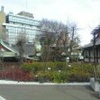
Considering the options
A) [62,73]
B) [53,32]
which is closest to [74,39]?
[53,32]

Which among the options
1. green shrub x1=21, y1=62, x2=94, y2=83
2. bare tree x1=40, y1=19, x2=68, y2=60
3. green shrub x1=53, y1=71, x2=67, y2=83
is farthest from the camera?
bare tree x1=40, y1=19, x2=68, y2=60

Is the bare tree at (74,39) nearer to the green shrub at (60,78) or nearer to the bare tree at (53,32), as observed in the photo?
the bare tree at (53,32)

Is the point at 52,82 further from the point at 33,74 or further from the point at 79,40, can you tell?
the point at 79,40

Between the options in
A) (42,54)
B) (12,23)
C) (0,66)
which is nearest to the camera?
(0,66)

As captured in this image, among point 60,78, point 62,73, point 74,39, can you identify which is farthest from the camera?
point 74,39

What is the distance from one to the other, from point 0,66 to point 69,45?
3212 centimetres

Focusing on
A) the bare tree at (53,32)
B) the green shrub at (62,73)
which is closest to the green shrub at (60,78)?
the green shrub at (62,73)

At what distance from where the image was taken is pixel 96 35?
24.2 meters

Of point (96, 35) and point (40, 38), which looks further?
point (40, 38)

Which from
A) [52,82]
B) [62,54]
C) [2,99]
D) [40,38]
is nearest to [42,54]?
[62,54]

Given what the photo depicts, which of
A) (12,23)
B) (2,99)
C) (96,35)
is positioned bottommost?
(2,99)

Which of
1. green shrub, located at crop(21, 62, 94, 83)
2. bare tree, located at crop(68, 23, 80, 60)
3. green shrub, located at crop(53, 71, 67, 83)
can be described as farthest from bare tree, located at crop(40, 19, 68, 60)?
green shrub, located at crop(53, 71, 67, 83)

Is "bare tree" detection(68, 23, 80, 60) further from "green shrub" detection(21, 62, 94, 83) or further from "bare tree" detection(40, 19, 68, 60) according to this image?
"green shrub" detection(21, 62, 94, 83)

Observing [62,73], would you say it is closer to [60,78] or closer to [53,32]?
[60,78]
